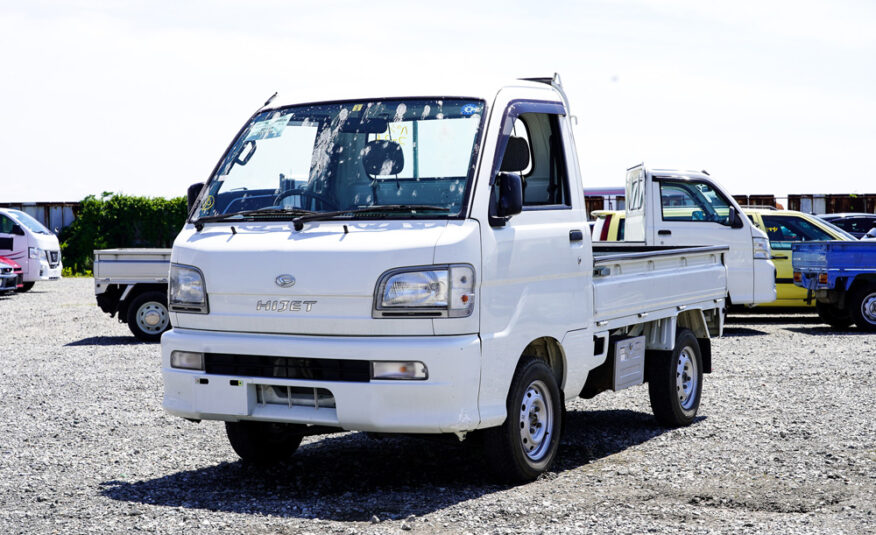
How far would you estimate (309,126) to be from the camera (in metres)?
6.62

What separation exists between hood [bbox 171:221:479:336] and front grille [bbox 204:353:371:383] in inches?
6.0

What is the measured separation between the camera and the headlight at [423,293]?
218 inches

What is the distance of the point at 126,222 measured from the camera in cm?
3309

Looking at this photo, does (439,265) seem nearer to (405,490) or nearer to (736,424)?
(405,490)

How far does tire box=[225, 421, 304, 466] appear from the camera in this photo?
22.0 ft

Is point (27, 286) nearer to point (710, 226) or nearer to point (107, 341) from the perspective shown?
point (107, 341)

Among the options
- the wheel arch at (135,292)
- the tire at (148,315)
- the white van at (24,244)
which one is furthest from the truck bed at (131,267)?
the white van at (24,244)

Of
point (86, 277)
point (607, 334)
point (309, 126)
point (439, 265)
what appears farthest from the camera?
point (86, 277)

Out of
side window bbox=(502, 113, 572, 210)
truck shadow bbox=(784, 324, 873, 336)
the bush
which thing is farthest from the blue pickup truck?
the bush

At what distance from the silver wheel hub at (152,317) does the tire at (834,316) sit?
9522 millimetres

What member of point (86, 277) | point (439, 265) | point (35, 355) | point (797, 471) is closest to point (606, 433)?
point (797, 471)

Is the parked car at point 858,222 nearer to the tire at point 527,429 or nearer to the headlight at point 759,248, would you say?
the headlight at point 759,248

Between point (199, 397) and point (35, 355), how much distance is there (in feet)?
27.9

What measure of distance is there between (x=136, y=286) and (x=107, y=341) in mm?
1113
